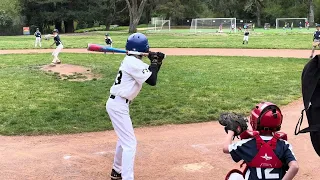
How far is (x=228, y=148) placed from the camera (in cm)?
342

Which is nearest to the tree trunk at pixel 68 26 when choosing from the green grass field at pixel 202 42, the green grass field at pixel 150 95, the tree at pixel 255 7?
the green grass field at pixel 202 42

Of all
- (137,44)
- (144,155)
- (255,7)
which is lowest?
(144,155)

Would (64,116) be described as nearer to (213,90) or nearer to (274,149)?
(213,90)

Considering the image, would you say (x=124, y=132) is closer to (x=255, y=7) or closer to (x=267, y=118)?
(x=267, y=118)

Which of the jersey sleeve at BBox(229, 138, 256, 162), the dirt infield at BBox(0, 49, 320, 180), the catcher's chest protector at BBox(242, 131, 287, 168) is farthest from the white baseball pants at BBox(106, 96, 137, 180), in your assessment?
the catcher's chest protector at BBox(242, 131, 287, 168)

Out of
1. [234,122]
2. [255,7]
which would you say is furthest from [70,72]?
[255,7]

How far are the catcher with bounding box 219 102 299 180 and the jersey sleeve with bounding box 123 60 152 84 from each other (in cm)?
175

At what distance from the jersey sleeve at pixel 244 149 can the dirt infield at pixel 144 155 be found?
2099 mm

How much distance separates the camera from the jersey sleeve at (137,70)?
4.89m

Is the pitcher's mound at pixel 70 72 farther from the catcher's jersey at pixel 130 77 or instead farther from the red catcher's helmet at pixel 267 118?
the red catcher's helmet at pixel 267 118

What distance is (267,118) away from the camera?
3.22 meters

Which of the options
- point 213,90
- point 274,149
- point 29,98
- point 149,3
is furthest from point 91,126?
point 149,3

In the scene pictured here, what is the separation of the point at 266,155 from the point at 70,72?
42.8 ft

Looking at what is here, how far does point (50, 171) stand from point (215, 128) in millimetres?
3574
